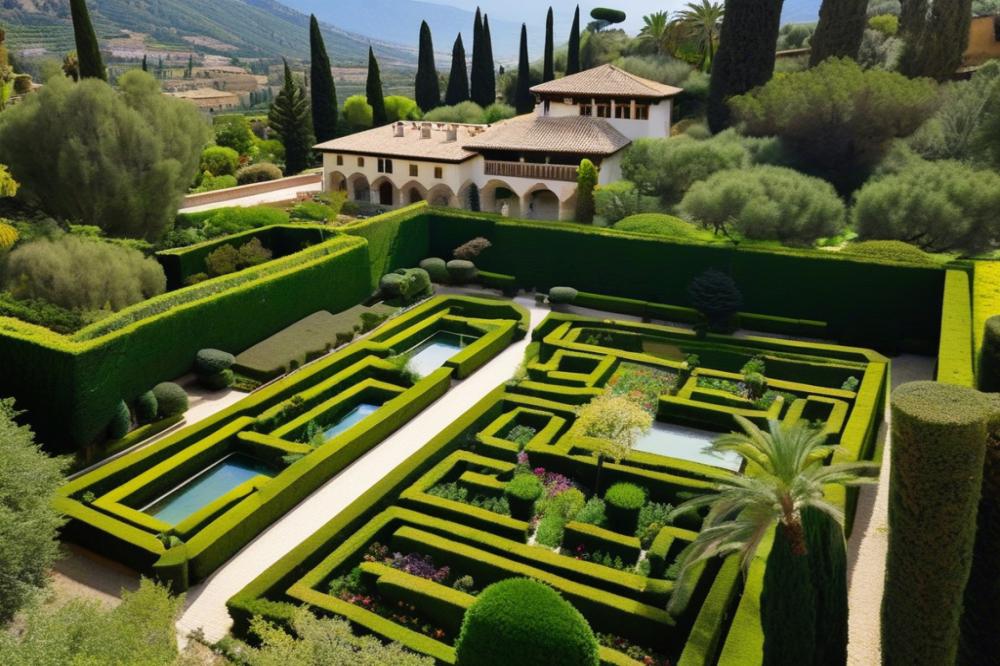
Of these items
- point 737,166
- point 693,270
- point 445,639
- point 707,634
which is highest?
point 737,166

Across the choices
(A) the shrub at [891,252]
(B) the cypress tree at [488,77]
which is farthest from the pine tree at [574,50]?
(A) the shrub at [891,252]

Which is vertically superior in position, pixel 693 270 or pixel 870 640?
pixel 693 270

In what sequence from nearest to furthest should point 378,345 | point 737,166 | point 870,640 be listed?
1. point 870,640
2. point 378,345
3. point 737,166

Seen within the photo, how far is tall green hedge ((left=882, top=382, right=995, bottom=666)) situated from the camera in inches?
389

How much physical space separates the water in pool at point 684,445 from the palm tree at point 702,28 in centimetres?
4701

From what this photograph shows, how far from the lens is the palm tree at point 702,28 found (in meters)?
61.2

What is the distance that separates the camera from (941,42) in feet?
138

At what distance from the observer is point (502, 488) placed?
17.8 m

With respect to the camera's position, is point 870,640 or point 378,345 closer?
point 870,640

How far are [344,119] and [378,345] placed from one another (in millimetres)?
43419

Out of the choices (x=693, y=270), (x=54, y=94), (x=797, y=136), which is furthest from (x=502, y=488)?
(x=797, y=136)

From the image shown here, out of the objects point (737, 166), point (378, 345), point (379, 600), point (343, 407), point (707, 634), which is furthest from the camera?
point (737, 166)

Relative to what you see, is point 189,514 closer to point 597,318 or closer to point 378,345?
point 378,345

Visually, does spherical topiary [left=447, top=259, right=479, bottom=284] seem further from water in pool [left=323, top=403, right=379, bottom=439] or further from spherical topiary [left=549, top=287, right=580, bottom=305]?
water in pool [left=323, top=403, right=379, bottom=439]
